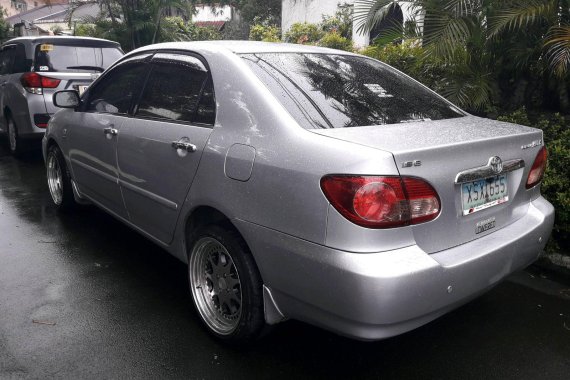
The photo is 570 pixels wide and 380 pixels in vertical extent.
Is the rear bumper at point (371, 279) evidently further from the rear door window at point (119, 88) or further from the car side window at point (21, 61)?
the car side window at point (21, 61)

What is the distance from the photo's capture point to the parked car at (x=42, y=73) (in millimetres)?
7156

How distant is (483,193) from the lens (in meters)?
2.59

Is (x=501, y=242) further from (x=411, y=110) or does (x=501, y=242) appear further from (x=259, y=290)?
(x=259, y=290)

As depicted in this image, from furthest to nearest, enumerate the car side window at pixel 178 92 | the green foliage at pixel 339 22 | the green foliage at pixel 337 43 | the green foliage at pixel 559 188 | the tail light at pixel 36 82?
1. the green foliage at pixel 339 22
2. the green foliage at pixel 337 43
3. the tail light at pixel 36 82
4. the green foliage at pixel 559 188
5. the car side window at pixel 178 92

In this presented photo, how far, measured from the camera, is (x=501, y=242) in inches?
104

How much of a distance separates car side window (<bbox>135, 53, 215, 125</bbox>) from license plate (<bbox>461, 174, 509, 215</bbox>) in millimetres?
1420

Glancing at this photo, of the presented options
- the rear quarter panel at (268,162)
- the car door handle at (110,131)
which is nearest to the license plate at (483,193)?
the rear quarter panel at (268,162)

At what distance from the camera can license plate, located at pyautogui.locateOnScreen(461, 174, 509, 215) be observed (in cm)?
250

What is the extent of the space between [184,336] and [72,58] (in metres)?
5.72

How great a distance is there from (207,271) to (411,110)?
1.54 metres

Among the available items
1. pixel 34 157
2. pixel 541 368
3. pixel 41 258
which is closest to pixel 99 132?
pixel 41 258

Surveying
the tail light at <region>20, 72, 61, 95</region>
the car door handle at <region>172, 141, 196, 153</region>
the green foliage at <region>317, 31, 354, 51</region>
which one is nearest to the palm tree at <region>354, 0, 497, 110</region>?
the car door handle at <region>172, 141, 196, 153</region>

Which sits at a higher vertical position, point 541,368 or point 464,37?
point 464,37

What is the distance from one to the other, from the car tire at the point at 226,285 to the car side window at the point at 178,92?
69 centimetres
